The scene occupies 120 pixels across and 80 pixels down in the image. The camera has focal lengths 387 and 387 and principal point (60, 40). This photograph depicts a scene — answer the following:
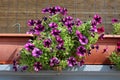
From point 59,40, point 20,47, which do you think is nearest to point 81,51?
point 59,40

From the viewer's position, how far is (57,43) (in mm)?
3557

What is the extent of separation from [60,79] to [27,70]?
367mm

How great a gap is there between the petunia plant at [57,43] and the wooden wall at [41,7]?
1878 mm

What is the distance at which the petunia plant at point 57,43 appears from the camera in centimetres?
354

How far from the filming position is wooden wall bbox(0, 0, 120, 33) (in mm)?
5801

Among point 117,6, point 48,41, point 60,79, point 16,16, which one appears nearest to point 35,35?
point 48,41

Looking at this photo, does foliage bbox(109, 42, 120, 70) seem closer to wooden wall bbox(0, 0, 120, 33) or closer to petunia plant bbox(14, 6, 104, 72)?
petunia plant bbox(14, 6, 104, 72)

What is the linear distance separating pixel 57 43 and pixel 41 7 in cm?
287

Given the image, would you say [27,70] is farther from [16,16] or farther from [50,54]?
[16,16]

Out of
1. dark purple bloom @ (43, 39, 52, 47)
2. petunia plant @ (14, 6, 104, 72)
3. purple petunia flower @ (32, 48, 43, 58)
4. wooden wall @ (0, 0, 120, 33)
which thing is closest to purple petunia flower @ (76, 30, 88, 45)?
petunia plant @ (14, 6, 104, 72)

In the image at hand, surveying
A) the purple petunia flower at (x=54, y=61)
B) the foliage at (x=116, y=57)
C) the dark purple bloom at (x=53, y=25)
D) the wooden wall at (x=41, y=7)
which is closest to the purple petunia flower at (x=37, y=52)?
the purple petunia flower at (x=54, y=61)

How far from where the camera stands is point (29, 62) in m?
3.60

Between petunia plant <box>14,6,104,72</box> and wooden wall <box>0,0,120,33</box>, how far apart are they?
6.16 ft

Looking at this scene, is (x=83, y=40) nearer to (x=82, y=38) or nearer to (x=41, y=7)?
(x=82, y=38)
